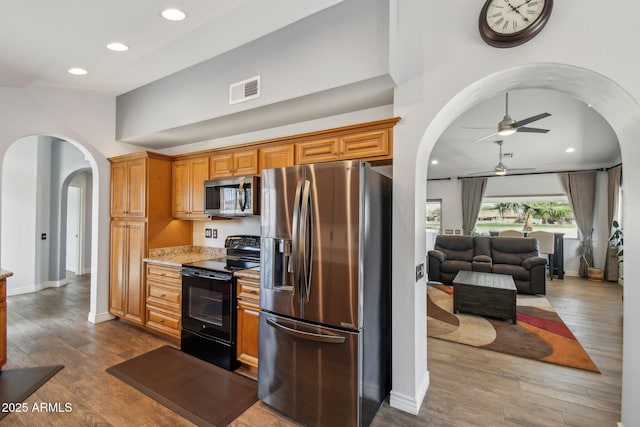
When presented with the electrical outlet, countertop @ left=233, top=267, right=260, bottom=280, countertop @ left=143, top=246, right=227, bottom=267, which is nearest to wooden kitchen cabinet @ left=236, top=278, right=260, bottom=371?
countertop @ left=233, top=267, right=260, bottom=280

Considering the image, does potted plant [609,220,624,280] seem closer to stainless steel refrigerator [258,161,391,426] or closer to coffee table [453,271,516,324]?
coffee table [453,271,516,324]

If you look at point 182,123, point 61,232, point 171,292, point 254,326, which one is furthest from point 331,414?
point 61,232

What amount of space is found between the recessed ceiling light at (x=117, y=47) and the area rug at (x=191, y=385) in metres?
3.01

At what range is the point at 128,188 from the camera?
3.79 metres

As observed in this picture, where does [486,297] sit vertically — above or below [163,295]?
below

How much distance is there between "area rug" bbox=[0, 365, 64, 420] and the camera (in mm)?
2312

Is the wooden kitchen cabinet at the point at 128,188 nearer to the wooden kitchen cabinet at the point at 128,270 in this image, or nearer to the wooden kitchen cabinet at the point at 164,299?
the wooden kitchen cabinet at the point at 128,270

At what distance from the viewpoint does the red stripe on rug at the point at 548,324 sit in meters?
3.72

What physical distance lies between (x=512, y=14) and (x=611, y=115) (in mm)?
971

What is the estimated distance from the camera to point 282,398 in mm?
2162

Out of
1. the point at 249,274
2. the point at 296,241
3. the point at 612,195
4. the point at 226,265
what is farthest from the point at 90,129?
the point at 612,195

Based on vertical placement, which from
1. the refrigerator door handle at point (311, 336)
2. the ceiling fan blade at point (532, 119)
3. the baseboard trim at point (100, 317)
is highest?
the ceiling fan blade at point (532, 119)

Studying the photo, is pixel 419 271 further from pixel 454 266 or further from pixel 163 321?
pixel 454 266

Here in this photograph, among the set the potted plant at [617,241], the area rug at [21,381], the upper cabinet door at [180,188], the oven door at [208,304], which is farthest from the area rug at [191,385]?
the potted plant at [617,241]
